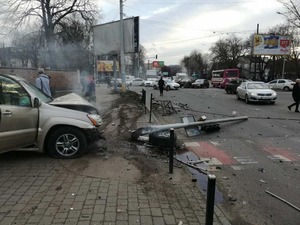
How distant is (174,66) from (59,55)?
104 metres

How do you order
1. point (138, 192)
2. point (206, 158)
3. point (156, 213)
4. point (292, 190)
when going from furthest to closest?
point (206, 158) < point (292, 190) < point (138, 192) < point (156, 213)

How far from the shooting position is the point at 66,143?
20.2 feet

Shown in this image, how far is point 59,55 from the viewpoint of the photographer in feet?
89.2

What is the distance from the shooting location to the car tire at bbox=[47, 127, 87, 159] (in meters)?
6.10

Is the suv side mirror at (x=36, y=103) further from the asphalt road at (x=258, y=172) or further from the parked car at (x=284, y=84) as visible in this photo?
the parked car at (x=284, y=84)

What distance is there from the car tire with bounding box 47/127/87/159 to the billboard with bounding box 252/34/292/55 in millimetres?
45463

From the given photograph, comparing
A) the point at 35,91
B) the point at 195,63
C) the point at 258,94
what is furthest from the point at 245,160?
the point at 195,63

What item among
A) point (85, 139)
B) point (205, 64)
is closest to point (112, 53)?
point (85, 139)

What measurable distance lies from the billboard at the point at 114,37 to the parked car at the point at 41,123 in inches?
887

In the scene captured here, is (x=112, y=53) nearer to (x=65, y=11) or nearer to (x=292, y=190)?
(x=65, y=11)

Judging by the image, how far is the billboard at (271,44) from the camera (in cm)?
4688

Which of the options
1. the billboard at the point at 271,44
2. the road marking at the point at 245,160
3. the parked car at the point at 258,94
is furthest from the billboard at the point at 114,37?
the billboard at the point at 271,44

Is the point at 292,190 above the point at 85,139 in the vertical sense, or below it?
below

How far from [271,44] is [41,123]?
46.9 meters
